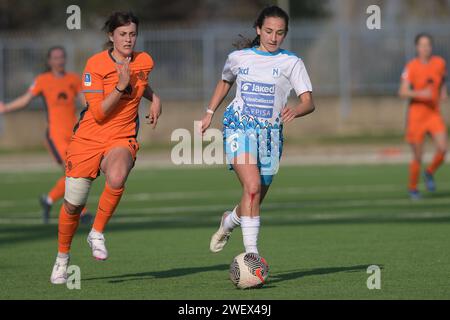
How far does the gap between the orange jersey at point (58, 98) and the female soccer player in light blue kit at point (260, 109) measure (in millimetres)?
7691

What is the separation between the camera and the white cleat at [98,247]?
9.92 meters

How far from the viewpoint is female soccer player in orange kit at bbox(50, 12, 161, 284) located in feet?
32.8

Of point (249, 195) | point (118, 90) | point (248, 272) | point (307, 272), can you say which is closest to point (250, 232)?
point (249, 195)

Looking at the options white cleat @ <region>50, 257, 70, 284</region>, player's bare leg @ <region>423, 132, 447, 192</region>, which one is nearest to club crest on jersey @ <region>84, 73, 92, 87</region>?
white cleat @ <region>50, 257, 70, 284</region>

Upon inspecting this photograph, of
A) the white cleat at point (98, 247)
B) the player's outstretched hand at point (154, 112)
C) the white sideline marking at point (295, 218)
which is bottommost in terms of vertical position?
the white sideline marking at point (295, 218)

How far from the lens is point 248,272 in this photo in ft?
31.2

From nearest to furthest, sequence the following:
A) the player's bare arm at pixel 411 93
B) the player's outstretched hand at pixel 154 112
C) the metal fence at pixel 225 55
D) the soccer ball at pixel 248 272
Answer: the soccer ball at pixel 248 272, the player's outstretched hand at pixel 154 112, the player's bare arm at pixel 411 93, the metal fence at pixel 225 55

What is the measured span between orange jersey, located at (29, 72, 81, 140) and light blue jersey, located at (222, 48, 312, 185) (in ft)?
25.6

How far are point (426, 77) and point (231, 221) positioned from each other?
971 centimetres

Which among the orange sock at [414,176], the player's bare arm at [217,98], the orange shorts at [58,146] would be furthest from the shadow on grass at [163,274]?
the orange sock at [414,176]

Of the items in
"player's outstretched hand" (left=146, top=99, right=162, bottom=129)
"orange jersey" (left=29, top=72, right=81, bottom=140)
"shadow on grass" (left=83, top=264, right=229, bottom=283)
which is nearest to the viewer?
"player's outstretched hand" (left=146, top=99, right=162, bottom=129)

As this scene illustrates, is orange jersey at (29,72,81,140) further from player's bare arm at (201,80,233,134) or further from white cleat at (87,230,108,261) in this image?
white cleat at (87,230,108,261)

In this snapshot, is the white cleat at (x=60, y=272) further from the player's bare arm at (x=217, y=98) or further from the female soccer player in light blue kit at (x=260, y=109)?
the player's bare arm at (x=217, y=98)

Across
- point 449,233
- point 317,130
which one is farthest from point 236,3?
point 449,233
